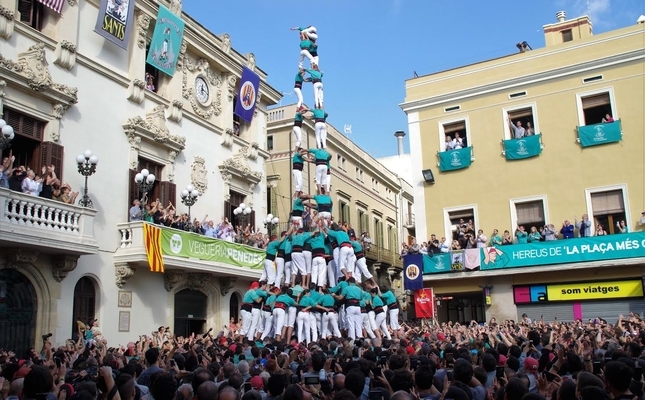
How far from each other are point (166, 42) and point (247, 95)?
578 centimetres

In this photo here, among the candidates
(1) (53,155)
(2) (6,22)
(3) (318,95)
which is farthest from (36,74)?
(3) (318,95)

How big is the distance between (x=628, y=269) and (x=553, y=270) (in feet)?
8.61

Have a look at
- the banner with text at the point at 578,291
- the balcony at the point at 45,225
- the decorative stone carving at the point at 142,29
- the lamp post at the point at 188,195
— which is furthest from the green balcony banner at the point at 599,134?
the balcony at the point at 45,225

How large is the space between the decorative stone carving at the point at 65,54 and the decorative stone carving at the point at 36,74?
17.8 inches

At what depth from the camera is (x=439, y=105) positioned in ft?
92.7

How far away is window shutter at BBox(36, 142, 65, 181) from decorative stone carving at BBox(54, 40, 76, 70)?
100 inches

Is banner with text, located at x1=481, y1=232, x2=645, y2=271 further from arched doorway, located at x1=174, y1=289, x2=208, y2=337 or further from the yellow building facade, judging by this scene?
arched doorway, located at x1=174, y1=289, x2=208, y2=337

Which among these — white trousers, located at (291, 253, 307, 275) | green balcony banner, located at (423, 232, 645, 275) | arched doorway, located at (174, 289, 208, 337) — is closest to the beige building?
arched doorway, located at (174, 289, 208, 337)

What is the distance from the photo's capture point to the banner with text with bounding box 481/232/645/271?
22641 millimetres

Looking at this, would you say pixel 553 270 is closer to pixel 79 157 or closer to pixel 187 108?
pixel 187 108

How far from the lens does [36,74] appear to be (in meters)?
17.6

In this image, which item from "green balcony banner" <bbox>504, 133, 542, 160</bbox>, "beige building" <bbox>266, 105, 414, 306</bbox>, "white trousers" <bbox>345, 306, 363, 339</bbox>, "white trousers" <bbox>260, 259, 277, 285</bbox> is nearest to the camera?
"white trousers" <bbox>345, 306, 363, 339</bbox>

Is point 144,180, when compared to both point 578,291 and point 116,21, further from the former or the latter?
point 578,291

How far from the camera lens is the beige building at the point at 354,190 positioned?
1316 inches
